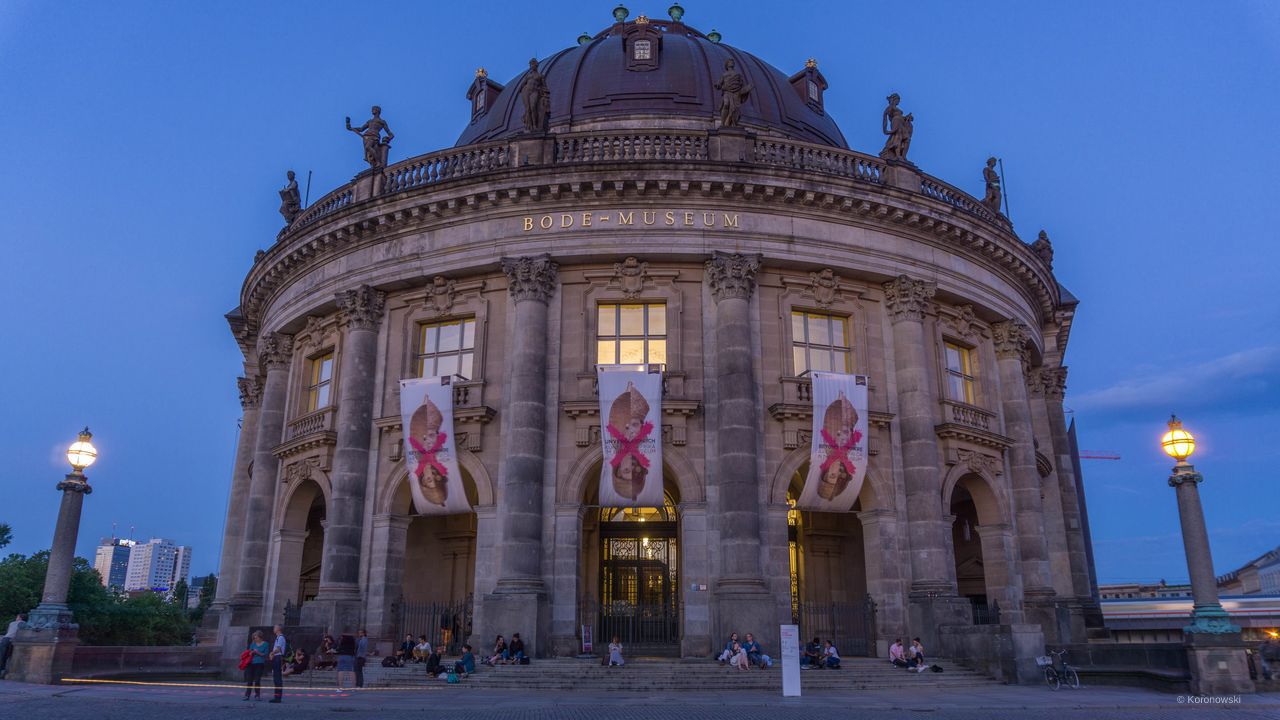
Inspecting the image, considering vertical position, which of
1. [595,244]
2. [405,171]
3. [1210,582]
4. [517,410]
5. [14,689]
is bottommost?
[14,689]

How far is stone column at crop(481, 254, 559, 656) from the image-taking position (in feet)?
72.0

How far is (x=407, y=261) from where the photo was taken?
88.1ft

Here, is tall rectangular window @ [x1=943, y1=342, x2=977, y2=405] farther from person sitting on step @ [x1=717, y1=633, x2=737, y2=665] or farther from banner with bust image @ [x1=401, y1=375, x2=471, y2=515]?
banner with bust image @ [x1=401, y1=375, x2=471, y2=515]

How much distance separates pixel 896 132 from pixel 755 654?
16731 millimetres

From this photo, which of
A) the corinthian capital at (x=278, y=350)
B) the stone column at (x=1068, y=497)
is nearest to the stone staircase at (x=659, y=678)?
the corinthian capital at (x=278, y=350)

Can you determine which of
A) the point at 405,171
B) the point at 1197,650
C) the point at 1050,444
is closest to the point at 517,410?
the point at 405,171

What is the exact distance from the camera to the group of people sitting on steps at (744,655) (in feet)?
66.0

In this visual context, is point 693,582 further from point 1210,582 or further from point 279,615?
point 279,615

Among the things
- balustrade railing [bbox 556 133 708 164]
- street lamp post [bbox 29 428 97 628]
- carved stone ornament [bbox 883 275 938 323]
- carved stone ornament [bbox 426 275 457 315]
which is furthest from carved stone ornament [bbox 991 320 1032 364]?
street lamp post [bbox 29 428 97 628]

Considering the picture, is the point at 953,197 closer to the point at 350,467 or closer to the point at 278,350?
the point at 350,467

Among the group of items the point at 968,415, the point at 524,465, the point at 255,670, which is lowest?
the point at 255,670

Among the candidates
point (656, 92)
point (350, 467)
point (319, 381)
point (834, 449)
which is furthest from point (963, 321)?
point (319, 381)

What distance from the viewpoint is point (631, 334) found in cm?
2558

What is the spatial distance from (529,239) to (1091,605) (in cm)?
2354
